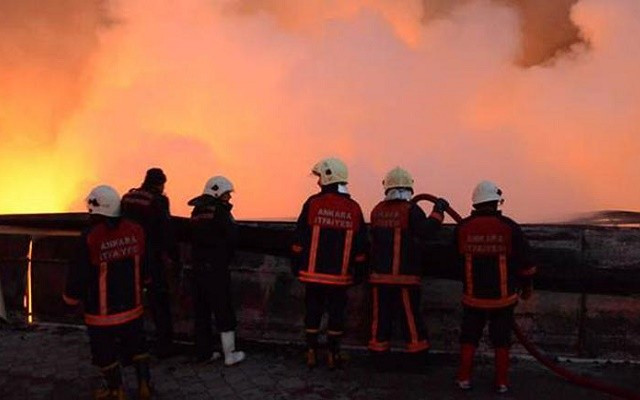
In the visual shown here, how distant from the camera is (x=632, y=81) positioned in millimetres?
23328

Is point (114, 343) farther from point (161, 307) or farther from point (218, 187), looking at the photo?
point (218, 187)

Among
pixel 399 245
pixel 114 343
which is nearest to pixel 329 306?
pixel 399 245

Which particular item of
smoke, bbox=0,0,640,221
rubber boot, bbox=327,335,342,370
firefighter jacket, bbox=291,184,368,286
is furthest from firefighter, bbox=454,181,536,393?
smoke, bbox=0,0,640,221

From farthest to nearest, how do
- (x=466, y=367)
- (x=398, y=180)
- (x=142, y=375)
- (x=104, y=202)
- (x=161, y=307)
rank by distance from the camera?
(x=161, y=307)
(x=398, y=180)
(x=466, y=367)
(x=142, y=375)
(x=104, y=202)

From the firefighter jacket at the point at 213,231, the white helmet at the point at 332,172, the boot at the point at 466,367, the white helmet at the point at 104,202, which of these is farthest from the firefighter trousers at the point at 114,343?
the boot at the point at 466,367

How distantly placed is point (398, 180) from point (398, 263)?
72 cm

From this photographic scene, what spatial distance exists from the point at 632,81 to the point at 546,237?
65.6ft

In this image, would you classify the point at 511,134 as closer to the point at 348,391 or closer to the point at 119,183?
the point at 119,183

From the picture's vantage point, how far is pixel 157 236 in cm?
596

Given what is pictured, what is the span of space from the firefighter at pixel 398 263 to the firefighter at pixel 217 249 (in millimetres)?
1286

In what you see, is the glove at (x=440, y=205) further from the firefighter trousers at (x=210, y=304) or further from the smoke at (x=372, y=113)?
the smoke at (x=372, y=113)

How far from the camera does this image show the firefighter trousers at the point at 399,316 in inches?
222

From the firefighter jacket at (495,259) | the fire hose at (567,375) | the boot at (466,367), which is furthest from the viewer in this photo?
the boot at (466,367)

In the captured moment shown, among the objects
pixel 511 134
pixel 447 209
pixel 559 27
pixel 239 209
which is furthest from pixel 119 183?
pixel 447 209
